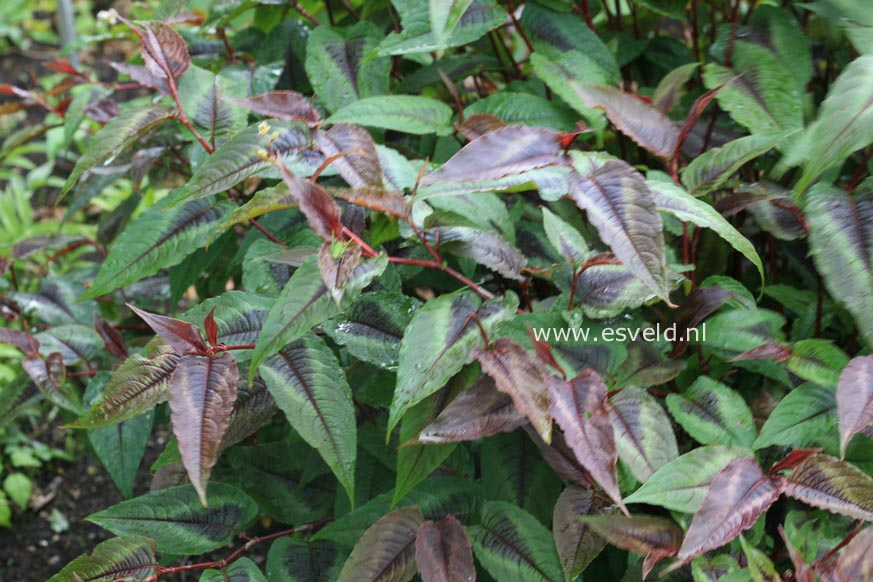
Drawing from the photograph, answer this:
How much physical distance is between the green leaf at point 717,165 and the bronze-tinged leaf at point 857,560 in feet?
1.38

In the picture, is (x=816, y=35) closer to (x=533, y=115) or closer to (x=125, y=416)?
(x=533, y=115)

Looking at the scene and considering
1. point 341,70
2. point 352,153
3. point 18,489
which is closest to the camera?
point 352,153

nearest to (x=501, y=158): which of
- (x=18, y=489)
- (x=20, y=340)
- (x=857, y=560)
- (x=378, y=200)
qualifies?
(x=378, y=200)

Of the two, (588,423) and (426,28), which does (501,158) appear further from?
(426,28)

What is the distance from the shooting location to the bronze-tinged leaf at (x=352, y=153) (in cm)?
102

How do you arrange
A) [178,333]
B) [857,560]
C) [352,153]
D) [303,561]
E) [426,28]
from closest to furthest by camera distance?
[857,560] → [178,333] → [352,153] → [303,561] → [426,28]

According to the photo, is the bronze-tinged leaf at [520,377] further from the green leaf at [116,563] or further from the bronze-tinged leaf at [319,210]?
the green leaf at [116,563]

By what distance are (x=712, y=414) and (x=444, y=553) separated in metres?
0.35

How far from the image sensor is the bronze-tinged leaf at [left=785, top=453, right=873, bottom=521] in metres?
0.90

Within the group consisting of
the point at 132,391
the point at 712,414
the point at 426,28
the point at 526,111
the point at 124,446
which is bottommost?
the point at 124,446

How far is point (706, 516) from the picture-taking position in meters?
0.87

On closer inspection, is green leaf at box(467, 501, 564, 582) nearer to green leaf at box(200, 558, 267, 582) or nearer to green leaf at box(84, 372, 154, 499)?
green leaf at box(200, 558, 267, 582)

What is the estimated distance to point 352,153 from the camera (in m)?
1.05

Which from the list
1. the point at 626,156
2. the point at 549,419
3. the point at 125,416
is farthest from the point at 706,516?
the point at 626,156
